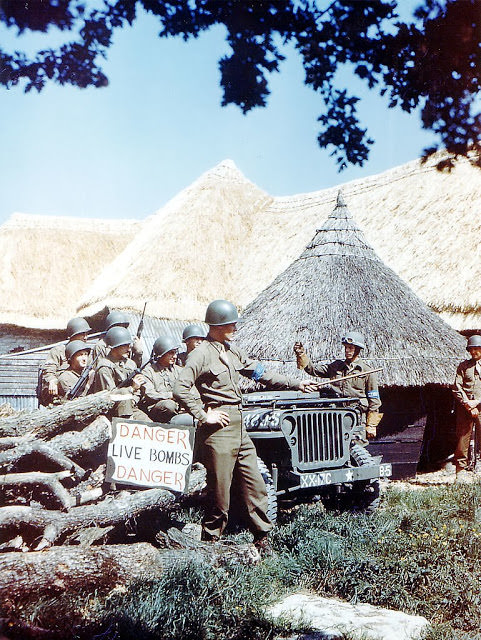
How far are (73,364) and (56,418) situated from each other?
8.73 ft

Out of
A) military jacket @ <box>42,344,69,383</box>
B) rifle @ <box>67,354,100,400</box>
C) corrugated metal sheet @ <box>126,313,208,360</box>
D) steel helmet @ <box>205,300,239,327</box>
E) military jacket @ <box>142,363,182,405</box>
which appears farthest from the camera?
corrugated metal sheet @ <box>126,313,208,360</box>

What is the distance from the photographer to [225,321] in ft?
18.8

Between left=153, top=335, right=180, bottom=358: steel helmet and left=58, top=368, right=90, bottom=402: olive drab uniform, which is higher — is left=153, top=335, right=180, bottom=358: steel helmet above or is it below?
above

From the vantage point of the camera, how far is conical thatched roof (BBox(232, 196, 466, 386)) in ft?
34.2

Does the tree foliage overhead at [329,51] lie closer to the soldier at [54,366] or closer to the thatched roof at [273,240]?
the soldier at [54,366]

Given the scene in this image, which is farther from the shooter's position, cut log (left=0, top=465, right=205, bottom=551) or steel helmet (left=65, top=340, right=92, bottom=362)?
steel helmet (left=65, top=340, right=92, bottom=362)

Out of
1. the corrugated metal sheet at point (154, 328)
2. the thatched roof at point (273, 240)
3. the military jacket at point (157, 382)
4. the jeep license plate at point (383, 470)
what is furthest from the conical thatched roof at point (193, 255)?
the jeep license plate at point (383, 470)

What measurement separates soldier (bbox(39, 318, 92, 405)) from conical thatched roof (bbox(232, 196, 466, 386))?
3311mm

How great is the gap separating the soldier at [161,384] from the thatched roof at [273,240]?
6.54 m

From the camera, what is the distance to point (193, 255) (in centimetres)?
1836

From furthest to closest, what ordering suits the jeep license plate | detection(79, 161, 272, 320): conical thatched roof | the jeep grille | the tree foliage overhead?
detection(79, 161, 272, 320): conical thatched roof, the jeep license plate, the jeep grille, the tree foliage overhead

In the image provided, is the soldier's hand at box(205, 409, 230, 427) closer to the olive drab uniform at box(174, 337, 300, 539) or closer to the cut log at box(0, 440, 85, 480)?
the olive drab uniform at box(174, 337, 300, 539)

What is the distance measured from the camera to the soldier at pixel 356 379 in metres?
7.89

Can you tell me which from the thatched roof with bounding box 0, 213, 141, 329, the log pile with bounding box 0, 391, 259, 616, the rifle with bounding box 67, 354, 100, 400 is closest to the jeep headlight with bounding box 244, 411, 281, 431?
the log pile with bounding box 0, 391, 259, 616
